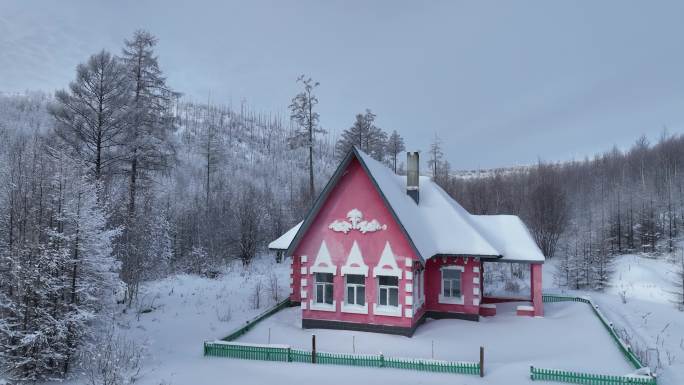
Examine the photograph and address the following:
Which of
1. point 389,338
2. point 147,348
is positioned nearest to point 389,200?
point 389,338

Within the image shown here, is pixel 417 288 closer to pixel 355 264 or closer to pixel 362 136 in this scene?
pixel 355 264

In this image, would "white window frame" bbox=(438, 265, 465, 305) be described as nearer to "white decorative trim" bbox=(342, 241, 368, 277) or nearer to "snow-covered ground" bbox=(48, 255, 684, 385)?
"snow-covered ground" bbox=(48, 255, 684, 385)

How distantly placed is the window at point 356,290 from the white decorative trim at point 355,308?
19 centimetres

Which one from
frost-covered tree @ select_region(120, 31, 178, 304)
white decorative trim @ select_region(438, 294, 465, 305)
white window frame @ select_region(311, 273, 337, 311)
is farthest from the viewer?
frost-covered tree @ select_region(120, 31, 178, 304)

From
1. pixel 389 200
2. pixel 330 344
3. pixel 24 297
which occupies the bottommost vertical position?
pixel 330 344

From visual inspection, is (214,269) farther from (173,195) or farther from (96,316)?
(173,195)

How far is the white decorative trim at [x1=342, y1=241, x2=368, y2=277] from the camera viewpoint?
53.7 feet

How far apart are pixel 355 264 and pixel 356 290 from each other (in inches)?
48.8

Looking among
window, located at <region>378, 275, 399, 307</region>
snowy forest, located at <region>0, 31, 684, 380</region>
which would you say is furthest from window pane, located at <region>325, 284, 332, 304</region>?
snowy forest, located at <region>0, 31, 684, 380</region>

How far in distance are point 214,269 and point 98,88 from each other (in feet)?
51.0

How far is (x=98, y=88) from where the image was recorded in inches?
824

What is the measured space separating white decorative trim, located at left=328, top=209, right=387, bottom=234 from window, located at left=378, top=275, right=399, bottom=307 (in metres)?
2.10

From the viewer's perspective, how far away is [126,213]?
68.5ft

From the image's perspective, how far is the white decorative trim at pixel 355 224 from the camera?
16312mm
